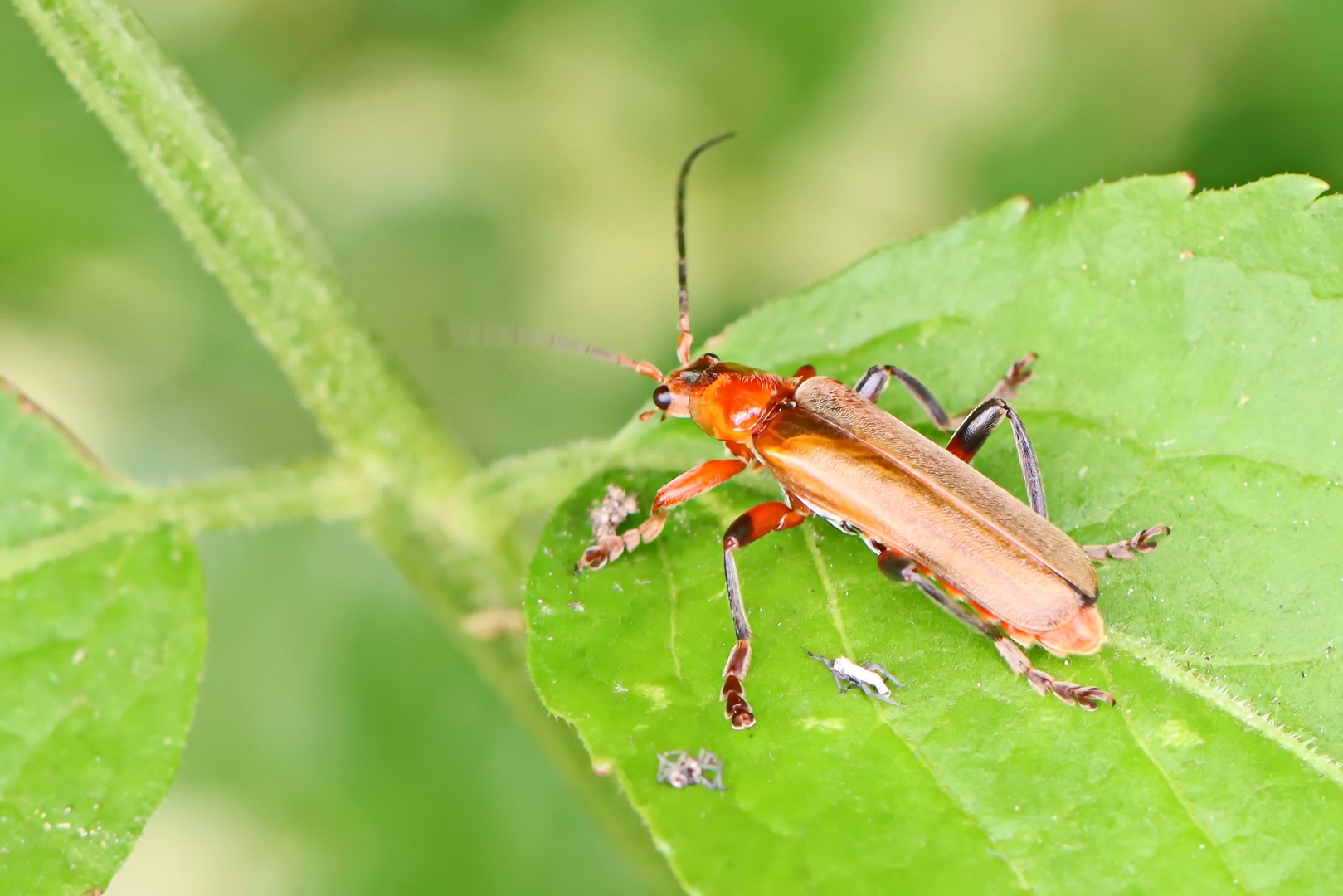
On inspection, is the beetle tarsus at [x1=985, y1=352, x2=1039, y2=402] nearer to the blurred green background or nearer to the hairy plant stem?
the hairy plant stem

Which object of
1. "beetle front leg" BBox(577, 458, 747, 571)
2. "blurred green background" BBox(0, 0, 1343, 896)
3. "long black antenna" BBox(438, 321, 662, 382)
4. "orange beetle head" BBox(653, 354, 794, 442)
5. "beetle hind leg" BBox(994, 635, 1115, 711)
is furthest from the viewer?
"blurred green background" BBox(0, 0, 1343, 896)

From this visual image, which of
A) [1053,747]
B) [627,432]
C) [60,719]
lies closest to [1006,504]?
[1053,747]

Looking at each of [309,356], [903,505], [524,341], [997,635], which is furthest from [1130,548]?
[309,356]

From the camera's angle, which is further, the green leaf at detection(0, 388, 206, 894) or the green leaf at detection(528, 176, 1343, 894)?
the green leaf at detection(0, 388, 206, 894)

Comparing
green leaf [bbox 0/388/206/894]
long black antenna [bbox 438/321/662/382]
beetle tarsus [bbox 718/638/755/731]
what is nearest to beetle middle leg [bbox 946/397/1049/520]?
beetle tarsus [bbox 718/638/755/731]

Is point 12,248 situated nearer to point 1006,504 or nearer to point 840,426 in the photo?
point 840,426

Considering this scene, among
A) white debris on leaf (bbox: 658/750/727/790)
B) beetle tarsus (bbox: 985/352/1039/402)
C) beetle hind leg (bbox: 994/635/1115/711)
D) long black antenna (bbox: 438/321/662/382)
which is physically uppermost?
long black antenna (bbox: 438/321/662/382)

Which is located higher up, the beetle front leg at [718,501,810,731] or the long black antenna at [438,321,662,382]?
the long black antenna at [438,321,662,382]
